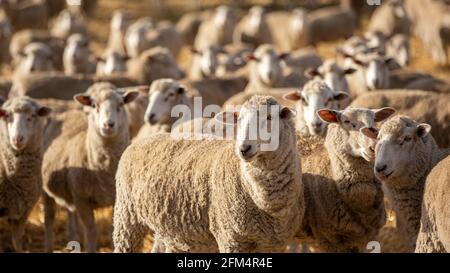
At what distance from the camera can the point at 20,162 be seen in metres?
7.91

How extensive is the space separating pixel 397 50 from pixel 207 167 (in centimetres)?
1004

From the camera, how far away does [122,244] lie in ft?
22.2

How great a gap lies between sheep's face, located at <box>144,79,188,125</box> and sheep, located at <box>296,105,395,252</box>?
99.2 inches

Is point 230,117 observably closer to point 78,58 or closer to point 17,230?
point 17,230

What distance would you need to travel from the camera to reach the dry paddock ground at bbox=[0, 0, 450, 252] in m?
8.75

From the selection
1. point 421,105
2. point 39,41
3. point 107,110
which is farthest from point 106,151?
point 39,41

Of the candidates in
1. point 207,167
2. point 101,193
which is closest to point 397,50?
point 101,193

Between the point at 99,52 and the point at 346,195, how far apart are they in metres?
13.9

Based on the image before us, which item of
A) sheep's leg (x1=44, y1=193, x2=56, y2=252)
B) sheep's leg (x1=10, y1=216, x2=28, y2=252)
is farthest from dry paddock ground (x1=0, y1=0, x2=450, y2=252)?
sheep's leg (x1=44, y1=193, x2=56, y2=252)

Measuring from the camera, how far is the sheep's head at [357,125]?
20.9 feet

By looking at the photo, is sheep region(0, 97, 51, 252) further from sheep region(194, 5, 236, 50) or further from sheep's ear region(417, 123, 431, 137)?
sheep region(194, 5, 236, 50)

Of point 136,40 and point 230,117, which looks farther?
point 136,40

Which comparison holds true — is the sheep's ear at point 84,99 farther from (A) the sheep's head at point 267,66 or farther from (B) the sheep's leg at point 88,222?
(A) the sheep's head at point 267,66
